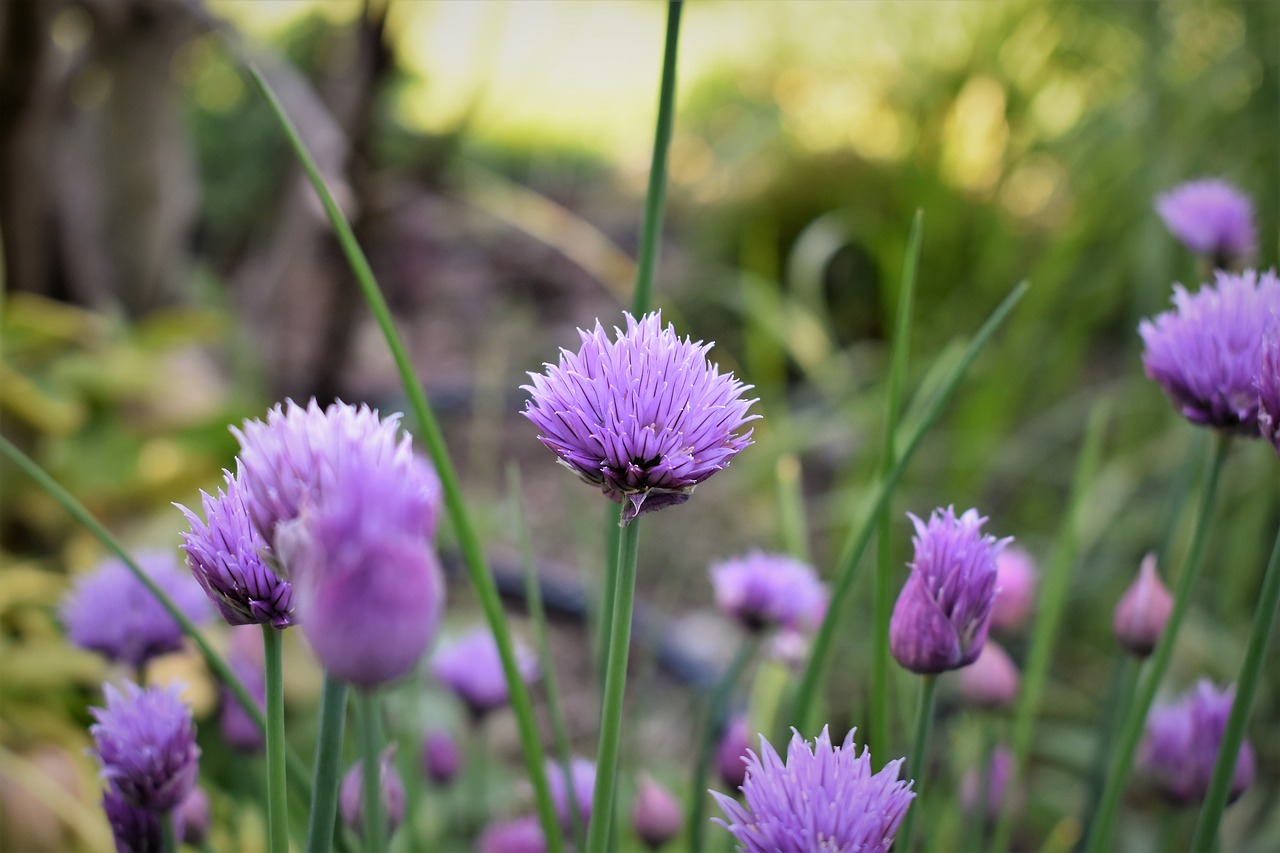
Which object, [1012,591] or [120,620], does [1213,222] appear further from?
[120,620]

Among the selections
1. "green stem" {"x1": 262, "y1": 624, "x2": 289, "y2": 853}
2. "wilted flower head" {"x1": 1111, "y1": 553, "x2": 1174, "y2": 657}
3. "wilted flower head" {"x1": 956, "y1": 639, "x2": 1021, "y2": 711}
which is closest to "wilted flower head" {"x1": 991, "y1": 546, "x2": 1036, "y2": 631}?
"wilted flower head" {"x1": 956, "y1": 639, "x2": 1021, "y2": 711}

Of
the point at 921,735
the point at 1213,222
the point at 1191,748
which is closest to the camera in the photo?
the point at 921,735

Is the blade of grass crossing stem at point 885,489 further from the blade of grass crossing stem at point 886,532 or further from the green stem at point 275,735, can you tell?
the green stem at point 275,735

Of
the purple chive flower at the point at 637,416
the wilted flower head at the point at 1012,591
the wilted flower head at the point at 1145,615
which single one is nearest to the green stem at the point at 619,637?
→ the purple chive flower at the point at 637,416

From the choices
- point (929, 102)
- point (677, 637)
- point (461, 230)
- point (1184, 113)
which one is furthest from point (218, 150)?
point (1184, 113)

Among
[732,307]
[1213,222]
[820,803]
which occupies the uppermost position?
[732,307]

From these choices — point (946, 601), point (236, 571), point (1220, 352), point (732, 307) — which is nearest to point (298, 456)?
point (236, 571)

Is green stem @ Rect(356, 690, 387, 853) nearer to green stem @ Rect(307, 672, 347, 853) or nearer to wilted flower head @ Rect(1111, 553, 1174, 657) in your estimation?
green stem @ Rect(307, 672, 347, 853)
